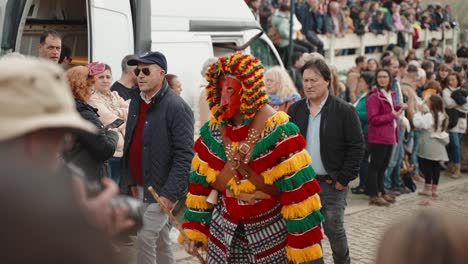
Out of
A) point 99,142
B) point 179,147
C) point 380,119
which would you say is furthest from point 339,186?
point 380,119

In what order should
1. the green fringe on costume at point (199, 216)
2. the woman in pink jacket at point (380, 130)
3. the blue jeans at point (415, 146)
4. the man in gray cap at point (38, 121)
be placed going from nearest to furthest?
the man in gray cap at point (38, 121) < the green fringe on costume at point (199, 216) < the woman in pink jacket at point (380, 130) < the blue jeans at point (415, 146)

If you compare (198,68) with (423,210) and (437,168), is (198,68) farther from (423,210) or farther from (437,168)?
(423,210)

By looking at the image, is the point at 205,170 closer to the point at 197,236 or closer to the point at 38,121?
the point at 197,236

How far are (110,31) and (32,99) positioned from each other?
19.8ft

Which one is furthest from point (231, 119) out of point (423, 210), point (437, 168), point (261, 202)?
point (437, 168)

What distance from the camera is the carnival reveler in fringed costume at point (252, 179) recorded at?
179 inches

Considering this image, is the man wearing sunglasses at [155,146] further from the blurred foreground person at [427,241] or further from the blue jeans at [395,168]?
the blue jeans at [395,168]

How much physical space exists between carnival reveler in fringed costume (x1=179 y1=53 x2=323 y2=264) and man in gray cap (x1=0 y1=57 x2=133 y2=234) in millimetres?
2971

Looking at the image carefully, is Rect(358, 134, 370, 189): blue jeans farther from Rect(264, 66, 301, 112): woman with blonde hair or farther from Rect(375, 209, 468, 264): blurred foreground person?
Rect(375, 209, 468, 264): blurred foreground person

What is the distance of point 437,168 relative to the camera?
10.8 meters

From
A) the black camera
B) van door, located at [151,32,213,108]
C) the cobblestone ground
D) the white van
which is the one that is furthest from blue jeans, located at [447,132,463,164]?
the black camera

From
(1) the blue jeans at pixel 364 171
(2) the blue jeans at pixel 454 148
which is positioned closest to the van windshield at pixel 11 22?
(1) the blue jeans at pixel 364 171

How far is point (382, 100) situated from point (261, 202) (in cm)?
527

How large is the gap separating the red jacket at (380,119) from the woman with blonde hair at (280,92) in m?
1.94
